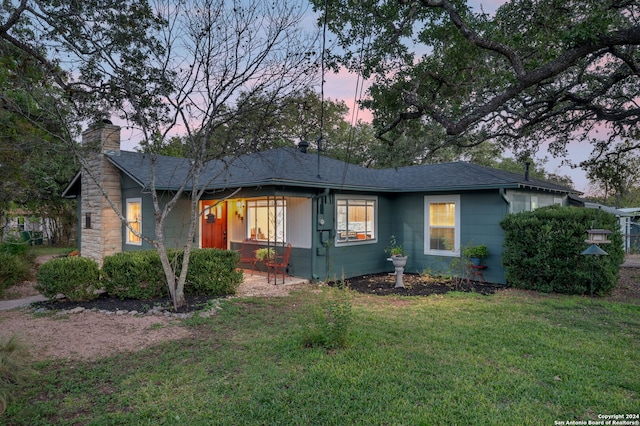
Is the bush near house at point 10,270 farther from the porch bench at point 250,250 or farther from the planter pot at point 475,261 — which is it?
the planter pot at point 475,261

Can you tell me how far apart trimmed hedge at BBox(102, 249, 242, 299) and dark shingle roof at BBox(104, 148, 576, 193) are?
1.80 m

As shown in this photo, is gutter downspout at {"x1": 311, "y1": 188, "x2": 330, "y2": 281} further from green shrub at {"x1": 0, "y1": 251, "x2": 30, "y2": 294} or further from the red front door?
green shrub at {"x1": 0, "y1": 251, "x2": 30, "y2": 294}

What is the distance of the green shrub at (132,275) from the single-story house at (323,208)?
2.57 meters

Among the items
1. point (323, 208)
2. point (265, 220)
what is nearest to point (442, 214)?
point (323, 208)

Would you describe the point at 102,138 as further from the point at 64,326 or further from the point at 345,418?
the point at 345,418

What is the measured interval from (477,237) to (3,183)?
9.74 m

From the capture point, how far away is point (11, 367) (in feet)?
11.9

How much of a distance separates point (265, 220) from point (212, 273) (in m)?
3.36

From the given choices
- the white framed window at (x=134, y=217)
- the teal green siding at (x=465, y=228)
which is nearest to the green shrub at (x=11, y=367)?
the white framed window at (x=134, y=217)

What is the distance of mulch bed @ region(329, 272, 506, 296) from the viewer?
26.5 feet

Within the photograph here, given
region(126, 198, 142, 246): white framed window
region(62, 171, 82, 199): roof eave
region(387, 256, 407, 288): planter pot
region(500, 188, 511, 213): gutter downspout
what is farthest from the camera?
region(62, 171, 82, 199): roof eave

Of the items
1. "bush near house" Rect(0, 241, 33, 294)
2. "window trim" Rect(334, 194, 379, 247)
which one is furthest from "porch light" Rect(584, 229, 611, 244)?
"bush near house" Rect(0, 241, 33, 294)

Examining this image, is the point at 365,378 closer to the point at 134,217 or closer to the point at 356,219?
the point at 356,219

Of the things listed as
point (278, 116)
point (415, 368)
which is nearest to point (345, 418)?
point (415, 368)
